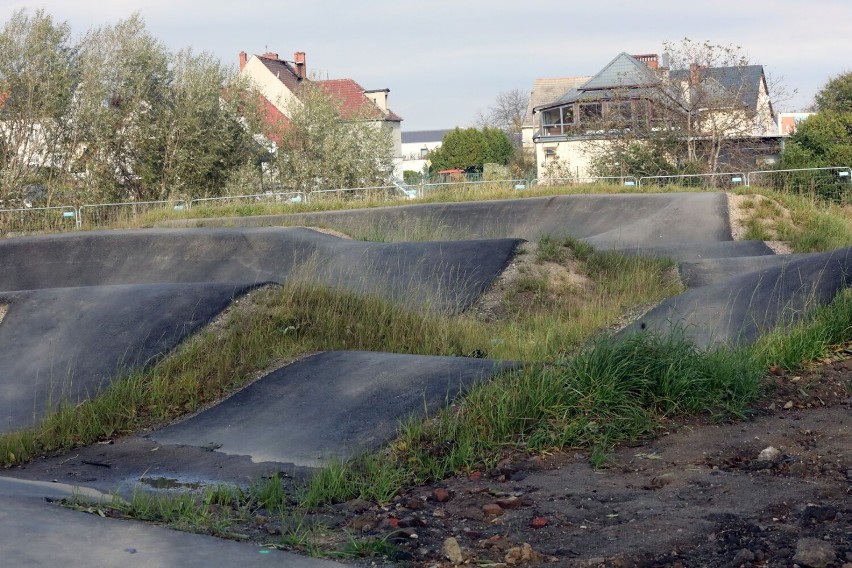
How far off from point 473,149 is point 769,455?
5655 centimetres

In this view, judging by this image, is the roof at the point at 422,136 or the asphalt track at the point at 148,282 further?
the roof at the point at 422,136

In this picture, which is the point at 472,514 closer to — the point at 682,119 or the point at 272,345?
the point at 272,345

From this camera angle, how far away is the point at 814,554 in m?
3.18

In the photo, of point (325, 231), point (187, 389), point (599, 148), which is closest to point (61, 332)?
point (187, 389)

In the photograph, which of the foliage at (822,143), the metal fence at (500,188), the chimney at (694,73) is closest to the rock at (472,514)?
the metal fence at (500,188)

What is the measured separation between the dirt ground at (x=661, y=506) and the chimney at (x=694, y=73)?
2654 cm

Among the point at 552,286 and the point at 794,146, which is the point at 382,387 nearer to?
the point at 552,286

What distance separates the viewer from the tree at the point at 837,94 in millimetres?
43675

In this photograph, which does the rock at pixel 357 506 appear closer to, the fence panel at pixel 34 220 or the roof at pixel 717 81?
the fence panel at pixel 34 220

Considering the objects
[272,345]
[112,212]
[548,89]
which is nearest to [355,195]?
[112,212]

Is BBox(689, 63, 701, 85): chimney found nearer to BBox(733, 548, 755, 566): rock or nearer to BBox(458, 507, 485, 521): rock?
BBox(458, 507, 485, 521): rock

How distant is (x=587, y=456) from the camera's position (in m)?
5.02

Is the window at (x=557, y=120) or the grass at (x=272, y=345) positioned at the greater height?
the window at (x=557, y=120)

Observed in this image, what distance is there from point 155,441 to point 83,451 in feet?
1.70
